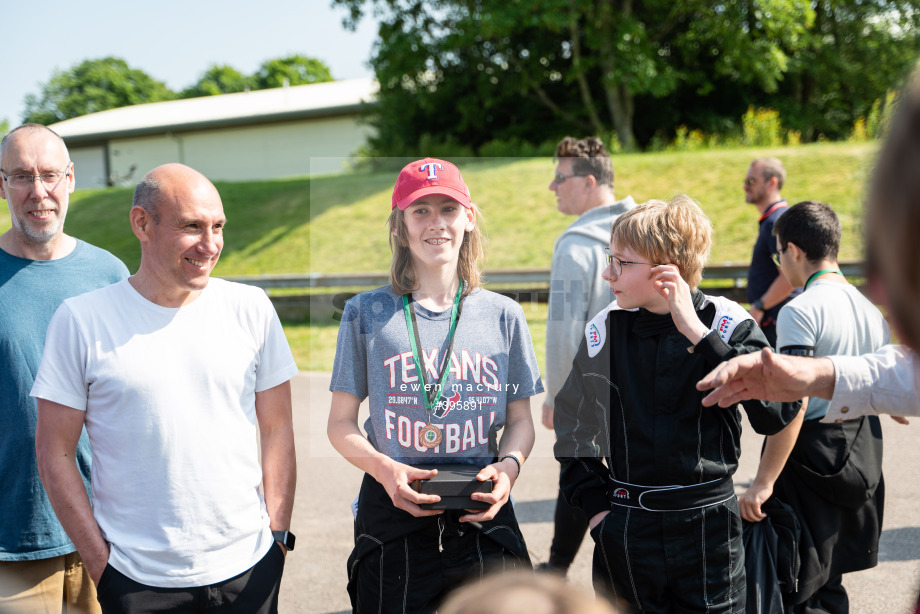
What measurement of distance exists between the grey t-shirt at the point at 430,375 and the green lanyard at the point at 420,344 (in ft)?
0.05

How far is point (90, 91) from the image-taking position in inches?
2990

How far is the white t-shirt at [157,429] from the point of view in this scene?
227cm

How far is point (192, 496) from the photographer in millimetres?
2309

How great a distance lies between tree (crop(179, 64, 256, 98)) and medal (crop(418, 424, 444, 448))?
276ft

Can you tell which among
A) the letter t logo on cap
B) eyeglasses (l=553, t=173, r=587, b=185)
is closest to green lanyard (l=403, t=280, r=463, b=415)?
the letter t logo on cap

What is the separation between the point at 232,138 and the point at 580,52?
79.8 feet

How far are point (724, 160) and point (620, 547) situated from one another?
1589cm

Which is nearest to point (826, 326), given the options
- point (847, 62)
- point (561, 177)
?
point (561, 177)

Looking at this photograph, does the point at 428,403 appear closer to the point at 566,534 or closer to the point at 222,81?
the point at 566,534

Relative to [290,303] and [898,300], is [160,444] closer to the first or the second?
[898,300]

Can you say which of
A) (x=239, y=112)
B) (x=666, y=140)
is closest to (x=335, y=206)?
(x=666, y=140)

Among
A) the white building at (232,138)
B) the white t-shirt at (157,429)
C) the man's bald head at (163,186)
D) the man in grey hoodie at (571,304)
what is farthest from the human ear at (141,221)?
the white building at (232,138)

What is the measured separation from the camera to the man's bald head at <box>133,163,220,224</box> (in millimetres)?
Answer: 2385

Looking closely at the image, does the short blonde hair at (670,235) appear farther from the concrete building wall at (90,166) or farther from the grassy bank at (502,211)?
the concrete building wall at (90,166)
